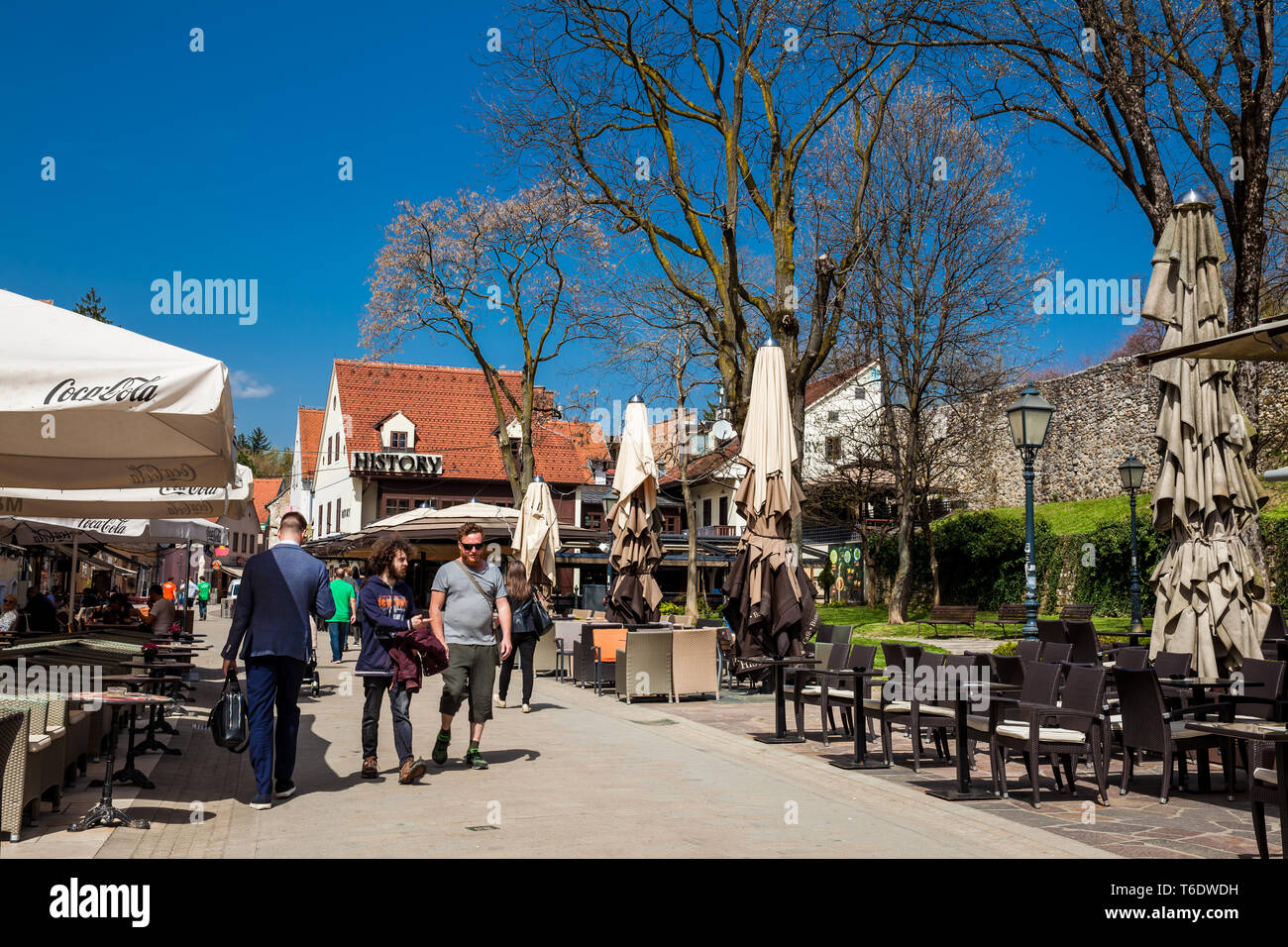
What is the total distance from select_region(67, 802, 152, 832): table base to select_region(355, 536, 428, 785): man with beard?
7.18 feet

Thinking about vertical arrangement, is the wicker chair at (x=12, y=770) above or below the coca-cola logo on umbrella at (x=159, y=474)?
below

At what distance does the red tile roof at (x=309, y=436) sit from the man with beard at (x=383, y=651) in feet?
189

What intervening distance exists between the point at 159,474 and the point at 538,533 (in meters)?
12.4

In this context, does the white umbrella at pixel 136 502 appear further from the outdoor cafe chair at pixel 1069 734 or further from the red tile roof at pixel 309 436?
the red tile roof at pixel 309 436

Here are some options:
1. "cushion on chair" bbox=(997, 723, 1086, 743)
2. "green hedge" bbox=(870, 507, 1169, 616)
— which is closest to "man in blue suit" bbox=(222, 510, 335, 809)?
"cushion on chair" bbox=(997, 723, 1086, 743)

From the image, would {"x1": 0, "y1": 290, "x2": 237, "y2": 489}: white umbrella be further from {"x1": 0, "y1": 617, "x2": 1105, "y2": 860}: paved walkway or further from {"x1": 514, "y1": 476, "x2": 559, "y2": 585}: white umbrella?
{"x1": 514, "y1": 476, "x2": 559, "y2": 585}: white umbrella

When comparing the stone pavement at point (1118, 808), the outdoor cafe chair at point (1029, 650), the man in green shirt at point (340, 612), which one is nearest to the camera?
the stone pavement at point (1118, 808)

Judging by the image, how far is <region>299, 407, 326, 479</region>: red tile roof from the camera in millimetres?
66000

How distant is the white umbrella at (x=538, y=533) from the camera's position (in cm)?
2133

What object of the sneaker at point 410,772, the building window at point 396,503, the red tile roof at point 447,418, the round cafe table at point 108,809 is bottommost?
the sneaker at point 410,772

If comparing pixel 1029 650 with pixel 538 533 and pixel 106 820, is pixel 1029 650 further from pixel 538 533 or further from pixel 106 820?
pixel 538 533

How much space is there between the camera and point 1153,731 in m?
8.42

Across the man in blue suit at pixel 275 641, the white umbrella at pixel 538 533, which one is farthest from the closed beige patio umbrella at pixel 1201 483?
the white umbrella at pixel 538 533

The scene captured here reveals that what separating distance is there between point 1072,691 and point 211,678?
553 inches
